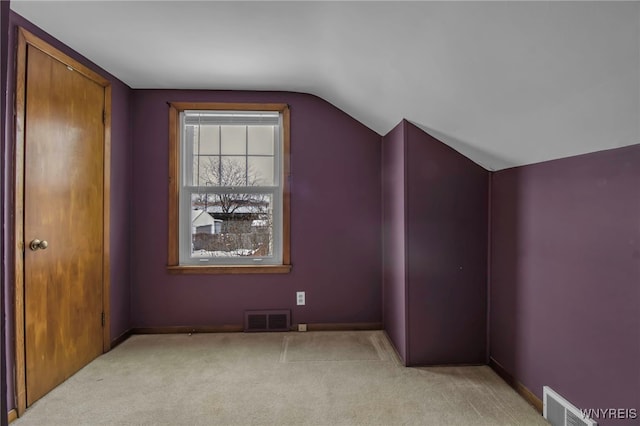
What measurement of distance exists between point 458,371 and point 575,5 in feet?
7.27

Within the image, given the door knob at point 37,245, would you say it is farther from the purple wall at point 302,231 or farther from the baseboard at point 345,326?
the baseboard at point 345,326

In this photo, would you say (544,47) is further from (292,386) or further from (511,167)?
(292,386)

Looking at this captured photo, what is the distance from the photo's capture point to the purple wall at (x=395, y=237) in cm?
270

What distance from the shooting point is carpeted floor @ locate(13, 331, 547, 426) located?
2059 mm

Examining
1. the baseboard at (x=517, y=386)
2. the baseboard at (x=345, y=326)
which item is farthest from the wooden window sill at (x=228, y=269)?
the baseboard at (x=517, y=386)

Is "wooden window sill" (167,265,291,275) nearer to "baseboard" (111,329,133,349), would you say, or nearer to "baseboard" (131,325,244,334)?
"baseboard" (131,325,244,334)

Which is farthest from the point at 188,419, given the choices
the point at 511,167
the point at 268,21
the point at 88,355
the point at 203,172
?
the point at 511,167

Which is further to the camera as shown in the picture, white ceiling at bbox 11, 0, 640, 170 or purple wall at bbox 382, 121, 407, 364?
purple wall at bbox 382, 121, 407, 364

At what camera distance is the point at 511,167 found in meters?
2.40

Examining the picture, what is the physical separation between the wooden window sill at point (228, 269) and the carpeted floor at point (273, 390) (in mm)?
623

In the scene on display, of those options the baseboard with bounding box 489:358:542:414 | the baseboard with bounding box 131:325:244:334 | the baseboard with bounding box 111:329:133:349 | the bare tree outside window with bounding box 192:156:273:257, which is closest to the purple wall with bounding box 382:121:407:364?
the baseboard with bounding box 489:358:542:414

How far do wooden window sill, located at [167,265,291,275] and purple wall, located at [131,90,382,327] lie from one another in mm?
49

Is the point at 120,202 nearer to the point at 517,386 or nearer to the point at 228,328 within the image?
the point at 228,328

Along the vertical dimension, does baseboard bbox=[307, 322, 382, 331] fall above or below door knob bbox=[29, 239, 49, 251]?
below
